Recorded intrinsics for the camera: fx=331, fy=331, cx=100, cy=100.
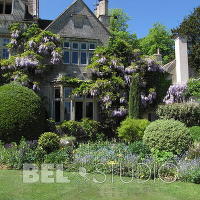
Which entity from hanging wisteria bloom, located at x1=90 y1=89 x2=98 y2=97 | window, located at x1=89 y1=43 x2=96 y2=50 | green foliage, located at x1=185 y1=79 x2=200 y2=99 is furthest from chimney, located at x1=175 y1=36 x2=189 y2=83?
hanging wisteria bloom, located at x1=90 y1=89 x2=98 y2=97

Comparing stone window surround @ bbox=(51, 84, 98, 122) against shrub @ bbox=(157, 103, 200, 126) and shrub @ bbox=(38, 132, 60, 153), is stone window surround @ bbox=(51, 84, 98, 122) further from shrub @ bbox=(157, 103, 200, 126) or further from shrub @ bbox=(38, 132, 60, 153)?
shrub @ bbox=(38, 132, 60, 153)

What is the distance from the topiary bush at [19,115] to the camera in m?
14.6

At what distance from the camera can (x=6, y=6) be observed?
805 inches

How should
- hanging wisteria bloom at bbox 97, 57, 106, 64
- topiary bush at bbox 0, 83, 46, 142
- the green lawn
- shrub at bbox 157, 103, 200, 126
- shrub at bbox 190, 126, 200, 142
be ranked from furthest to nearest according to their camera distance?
hanging wisteria bloom at bbox 97, 57, 106, 64
shrub at bbox 157, 103, 200, 126
topiary bush at bbox 0, 83, 46, 142
shrub at bbox 190, 126, 200, 142
the green lawn

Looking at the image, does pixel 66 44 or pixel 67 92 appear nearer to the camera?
pixel 67 92

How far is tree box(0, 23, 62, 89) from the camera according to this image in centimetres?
1836

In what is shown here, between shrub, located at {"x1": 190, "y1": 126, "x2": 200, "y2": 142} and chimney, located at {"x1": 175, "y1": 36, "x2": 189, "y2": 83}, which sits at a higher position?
chimney, located at {"x1": 175, "y1": 36, "x2": 189, "y2": 83}

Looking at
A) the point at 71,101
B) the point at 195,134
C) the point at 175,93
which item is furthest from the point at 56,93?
the point at 195,134

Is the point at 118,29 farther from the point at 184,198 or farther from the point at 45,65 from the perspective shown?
the point at 184,198

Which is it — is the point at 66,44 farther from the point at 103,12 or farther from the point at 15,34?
the point at 103,12

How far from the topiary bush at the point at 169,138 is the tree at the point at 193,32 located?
16.9m

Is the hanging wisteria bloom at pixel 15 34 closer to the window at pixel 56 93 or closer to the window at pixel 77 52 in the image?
the window at pixel 77 52

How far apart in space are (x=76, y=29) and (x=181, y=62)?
23.2 ft

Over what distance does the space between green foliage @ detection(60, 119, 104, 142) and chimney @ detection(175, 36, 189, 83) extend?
6.84 m
